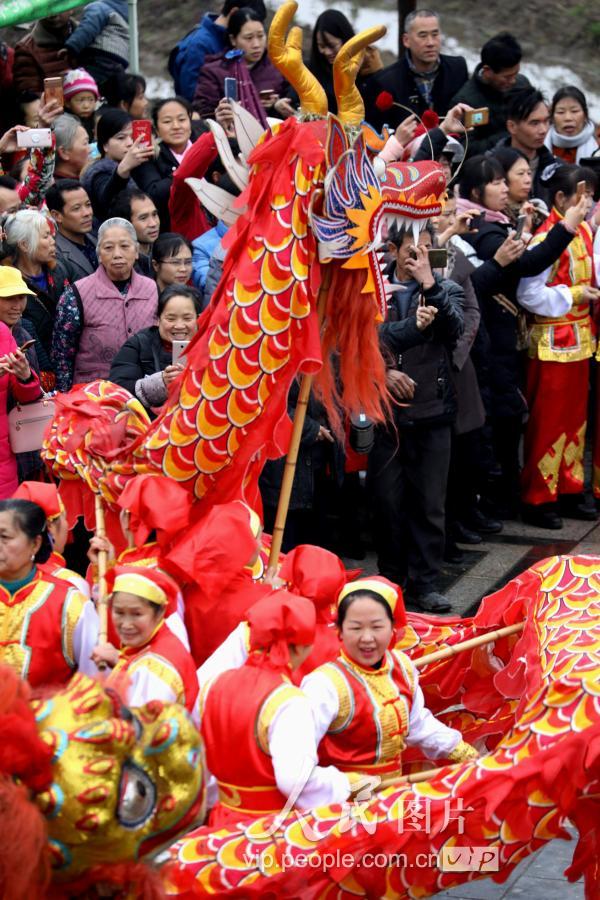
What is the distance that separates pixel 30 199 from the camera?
6.38m

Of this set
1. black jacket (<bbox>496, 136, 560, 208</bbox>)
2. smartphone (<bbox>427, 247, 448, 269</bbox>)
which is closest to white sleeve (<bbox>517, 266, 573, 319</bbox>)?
black jacket (<bbox>496, 136, 560, 208</bbox>)

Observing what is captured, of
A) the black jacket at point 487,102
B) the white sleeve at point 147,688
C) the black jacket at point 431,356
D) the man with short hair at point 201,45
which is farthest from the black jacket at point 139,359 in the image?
→ the black jacket at point 487,102

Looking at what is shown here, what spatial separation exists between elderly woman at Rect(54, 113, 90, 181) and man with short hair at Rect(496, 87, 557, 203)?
224 centimetres

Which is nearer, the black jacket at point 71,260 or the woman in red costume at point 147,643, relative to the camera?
the woman in red costume at point 147,643

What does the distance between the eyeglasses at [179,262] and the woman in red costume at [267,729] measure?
2.79 metres

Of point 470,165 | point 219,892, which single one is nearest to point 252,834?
point 219,892

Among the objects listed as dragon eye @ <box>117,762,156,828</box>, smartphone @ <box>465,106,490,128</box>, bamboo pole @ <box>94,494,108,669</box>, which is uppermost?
dragon eye @ <box>117,762,156,828</box>

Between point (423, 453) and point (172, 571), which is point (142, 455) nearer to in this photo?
point (172, 571)

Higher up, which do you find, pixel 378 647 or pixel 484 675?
pixel 378 647

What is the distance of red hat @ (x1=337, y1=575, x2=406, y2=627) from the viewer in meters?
3.70

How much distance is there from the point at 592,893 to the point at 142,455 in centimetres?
166

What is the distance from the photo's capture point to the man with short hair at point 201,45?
8.10 metres

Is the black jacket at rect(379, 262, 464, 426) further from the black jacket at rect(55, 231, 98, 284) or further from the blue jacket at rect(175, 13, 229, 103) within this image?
the blue jacket at rect(175, 13, 229, 103)

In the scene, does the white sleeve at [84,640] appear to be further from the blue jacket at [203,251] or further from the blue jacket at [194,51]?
the blue jacket at [194,51]
